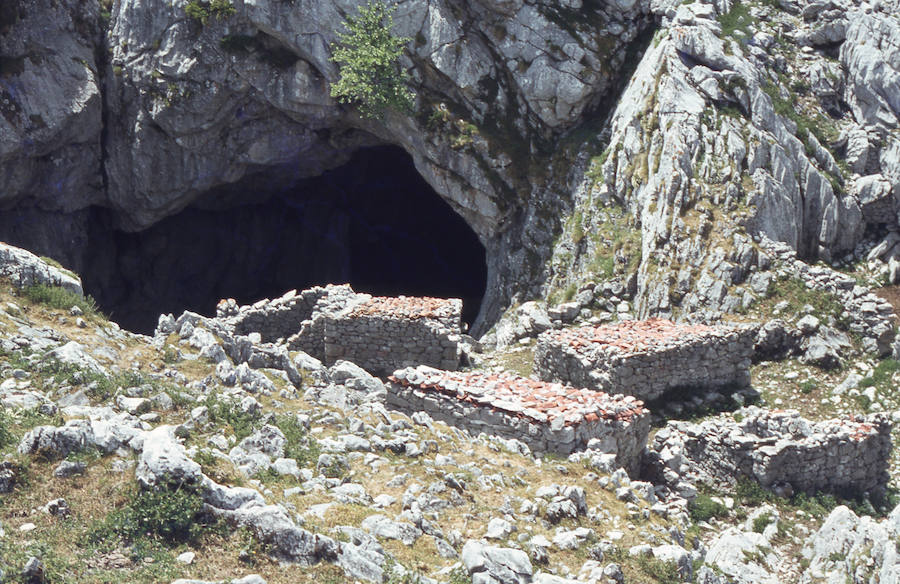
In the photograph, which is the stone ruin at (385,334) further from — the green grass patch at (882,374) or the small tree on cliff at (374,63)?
the small tree on cliff at (374,63)

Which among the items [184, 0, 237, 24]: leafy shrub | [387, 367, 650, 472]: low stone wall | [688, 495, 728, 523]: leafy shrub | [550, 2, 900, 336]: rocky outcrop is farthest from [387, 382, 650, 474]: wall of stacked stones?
[184, 0, 237, 24]: leafy shrub

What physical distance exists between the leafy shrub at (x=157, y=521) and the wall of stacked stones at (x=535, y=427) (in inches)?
264

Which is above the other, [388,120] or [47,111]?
[388,120]

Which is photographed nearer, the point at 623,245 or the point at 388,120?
the point at 623,245

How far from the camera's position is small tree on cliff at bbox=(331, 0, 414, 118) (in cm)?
3212

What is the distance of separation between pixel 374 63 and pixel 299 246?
15.4 metres

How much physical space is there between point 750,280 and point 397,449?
Result: 14613 millimetres

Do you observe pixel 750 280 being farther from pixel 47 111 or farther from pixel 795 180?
pixel 47 111

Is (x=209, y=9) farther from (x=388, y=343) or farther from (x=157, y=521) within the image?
(x=157, y=521)

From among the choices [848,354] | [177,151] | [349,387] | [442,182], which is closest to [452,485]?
[349,387]

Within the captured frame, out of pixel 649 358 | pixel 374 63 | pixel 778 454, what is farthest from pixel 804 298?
pixel 374 63

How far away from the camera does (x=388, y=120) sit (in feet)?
111

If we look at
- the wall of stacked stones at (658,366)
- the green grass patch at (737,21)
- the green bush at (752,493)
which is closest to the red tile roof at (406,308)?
the wall of stacked stones at (658,366)

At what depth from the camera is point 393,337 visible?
2272cm
